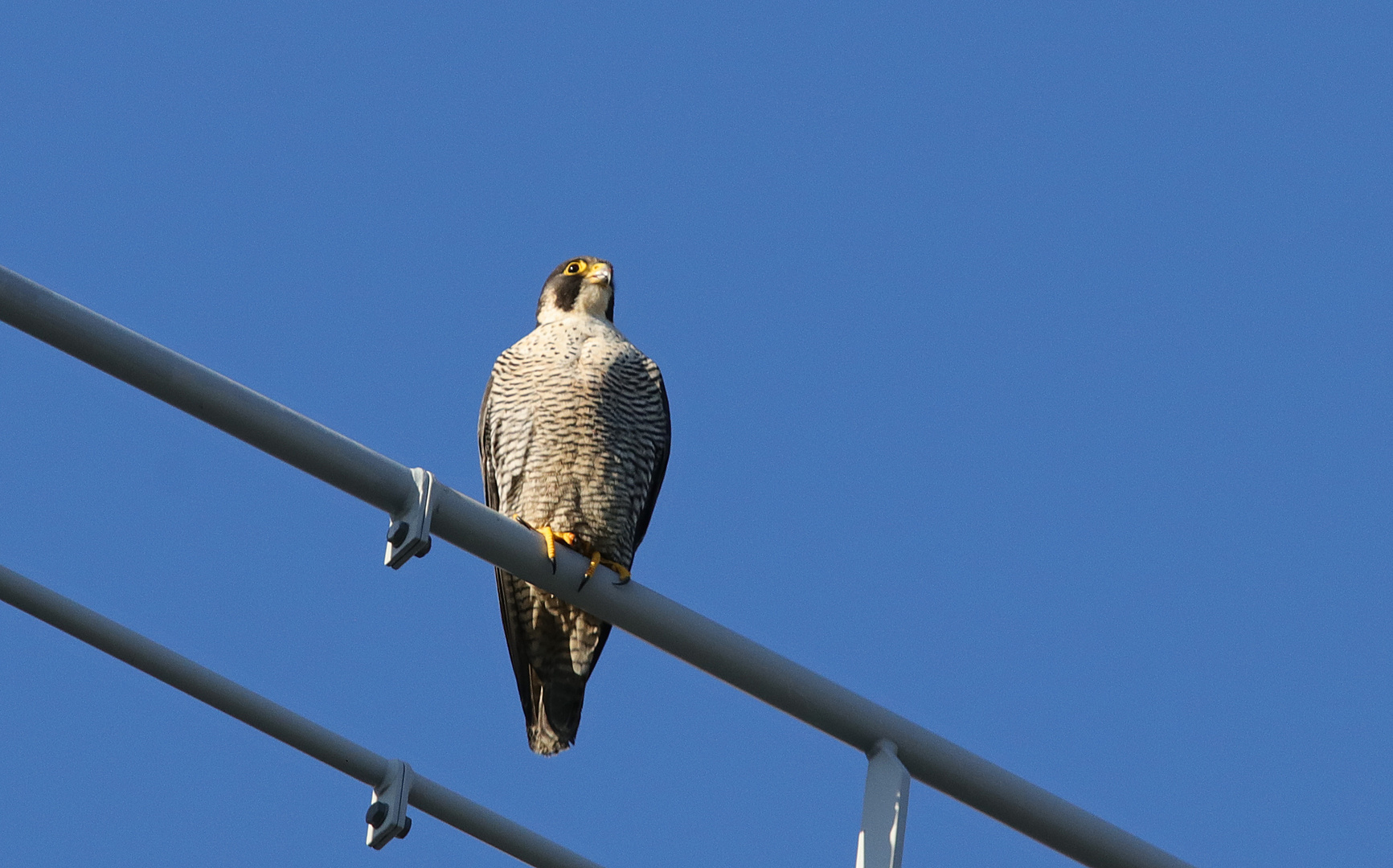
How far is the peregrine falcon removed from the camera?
7.44 meters

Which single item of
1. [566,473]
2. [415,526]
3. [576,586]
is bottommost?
[415,526]

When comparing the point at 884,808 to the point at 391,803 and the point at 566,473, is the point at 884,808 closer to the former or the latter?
the point at 391,803

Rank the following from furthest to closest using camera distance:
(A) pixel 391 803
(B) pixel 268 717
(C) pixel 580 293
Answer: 1. (C) pixel 580 293
2. (A) pixel 391 803
3. (B) pixel 268 717

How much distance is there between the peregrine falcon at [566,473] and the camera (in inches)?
293

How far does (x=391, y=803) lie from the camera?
5.00 m

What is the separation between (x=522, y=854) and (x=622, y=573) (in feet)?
3.52

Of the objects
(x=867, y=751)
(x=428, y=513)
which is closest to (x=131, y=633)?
(x=428, y=513)

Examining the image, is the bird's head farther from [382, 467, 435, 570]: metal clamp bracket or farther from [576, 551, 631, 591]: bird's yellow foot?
[382, 467, 435, 570]: metal clamp bracket

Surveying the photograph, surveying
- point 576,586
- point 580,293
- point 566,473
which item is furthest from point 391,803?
point 580,293

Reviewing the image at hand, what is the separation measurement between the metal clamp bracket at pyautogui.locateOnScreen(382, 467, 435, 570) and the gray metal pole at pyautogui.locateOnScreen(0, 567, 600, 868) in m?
1.11

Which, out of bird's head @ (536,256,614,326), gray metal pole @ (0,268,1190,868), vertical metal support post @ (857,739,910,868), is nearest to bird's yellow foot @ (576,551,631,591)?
gray metal pole @ (0,268,1190,868)

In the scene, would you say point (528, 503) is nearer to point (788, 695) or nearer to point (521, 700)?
point (521, 700)

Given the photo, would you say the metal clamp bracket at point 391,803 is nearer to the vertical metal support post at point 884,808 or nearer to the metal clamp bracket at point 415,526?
the metal clamp bracket at point 415,526

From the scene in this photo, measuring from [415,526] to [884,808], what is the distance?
1.47 m
